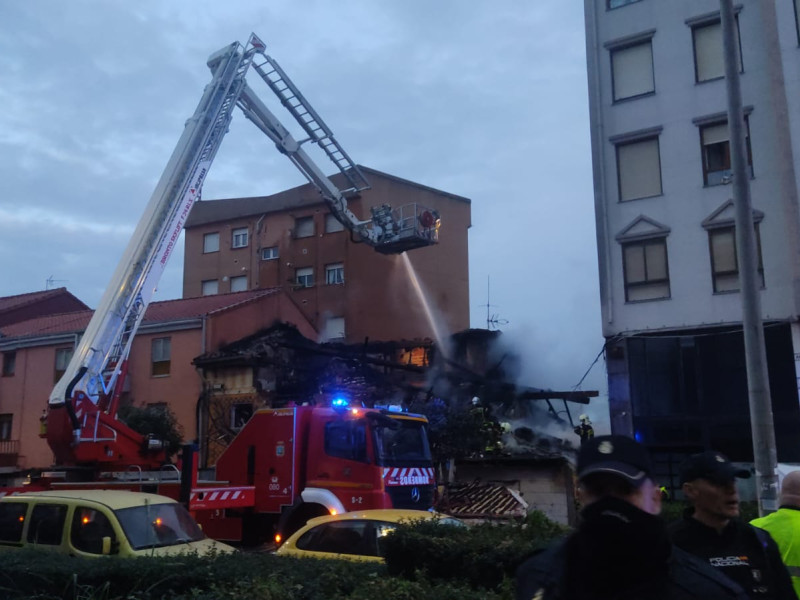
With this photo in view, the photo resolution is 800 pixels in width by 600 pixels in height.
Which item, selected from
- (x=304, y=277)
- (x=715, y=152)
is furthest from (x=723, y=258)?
(x=304, y=277)

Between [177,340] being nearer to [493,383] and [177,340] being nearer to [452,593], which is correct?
[493,383]

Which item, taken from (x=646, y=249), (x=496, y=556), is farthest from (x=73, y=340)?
(x=496, y=556)

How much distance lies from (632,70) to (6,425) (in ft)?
91.4

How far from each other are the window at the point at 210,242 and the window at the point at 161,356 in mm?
12499

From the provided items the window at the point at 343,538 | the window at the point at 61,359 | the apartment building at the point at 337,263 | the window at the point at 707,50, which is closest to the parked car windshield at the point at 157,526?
the window at the point at 343,538

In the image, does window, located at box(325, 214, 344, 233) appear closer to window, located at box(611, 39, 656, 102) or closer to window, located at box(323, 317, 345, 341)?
window, located at box(323, 317, 345, 341)

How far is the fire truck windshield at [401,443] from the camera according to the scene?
13781mm

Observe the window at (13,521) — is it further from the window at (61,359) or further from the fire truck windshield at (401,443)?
the window at (61,359)

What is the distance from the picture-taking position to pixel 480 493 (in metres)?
18.6

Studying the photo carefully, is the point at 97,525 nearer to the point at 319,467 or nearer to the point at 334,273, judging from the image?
the point at 319,467

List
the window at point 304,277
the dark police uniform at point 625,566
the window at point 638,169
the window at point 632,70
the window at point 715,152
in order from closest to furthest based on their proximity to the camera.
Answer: the dark police uniform at point 625,566
the window at point 715,152
the window at point 638,169
the window at point 632,70
the window at point 304,277

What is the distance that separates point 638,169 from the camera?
21891 millimetres

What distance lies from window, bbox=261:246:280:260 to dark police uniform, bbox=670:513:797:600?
37.6m

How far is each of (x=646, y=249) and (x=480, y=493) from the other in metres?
8.04
